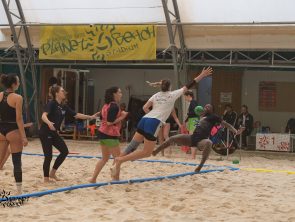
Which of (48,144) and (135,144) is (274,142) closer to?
(135,144)

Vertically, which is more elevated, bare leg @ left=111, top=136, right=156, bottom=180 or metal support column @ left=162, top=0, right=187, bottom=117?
metal support column @ left=162, top=0, right=187, bottom=117

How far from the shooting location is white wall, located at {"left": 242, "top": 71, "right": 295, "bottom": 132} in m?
17.6

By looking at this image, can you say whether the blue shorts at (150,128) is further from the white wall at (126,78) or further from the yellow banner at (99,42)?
the white wall at (126,78)

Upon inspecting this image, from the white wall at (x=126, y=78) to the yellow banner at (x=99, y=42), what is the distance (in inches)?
150

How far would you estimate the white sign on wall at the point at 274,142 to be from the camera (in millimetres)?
14492

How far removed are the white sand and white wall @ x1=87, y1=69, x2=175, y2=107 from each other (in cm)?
908

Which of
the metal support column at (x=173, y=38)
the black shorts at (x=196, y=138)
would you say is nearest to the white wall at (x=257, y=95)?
the metal support column at (x=173, y=38)

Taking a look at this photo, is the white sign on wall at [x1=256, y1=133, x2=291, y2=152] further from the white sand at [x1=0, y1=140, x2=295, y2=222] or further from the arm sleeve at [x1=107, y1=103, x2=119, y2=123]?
the arm sleeve at [x1=107, y1=103, x2=119, y2=123]

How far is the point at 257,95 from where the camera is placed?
59.1 feet

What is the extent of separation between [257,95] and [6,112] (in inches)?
506

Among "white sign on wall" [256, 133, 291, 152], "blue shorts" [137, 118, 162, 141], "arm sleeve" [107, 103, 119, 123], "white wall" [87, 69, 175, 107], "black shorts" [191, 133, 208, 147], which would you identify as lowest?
"white sign on wall" [256, 133, 291, 152]

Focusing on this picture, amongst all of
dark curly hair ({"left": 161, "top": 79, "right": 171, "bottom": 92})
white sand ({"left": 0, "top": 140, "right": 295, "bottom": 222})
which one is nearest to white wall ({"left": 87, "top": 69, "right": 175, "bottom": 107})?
white sand ({"left": 0, "top": 140, "right": 295, "bottom": 222})

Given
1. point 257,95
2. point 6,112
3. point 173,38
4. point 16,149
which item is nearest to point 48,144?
point 16,149

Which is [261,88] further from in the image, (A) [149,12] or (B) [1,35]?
(B) [1,35]
